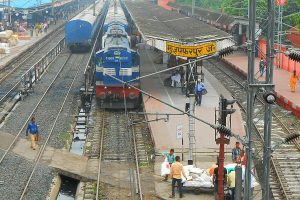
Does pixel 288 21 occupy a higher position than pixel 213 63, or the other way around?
pixel 288 21

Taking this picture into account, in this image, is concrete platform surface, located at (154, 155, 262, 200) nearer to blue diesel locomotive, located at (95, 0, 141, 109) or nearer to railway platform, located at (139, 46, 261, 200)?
railway platform, located at (139, 46, 261, 200)

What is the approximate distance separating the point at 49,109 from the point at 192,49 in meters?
8.23

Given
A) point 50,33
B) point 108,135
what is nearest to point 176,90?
point 108,135

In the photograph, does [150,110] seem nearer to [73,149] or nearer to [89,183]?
[73,149]

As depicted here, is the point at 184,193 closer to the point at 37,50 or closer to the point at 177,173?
the point at 177,173

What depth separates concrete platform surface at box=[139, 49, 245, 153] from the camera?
21.5 meters

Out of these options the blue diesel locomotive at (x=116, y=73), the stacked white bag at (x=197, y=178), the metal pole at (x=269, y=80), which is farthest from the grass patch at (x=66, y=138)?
the metal pole at (x=269, y=80)

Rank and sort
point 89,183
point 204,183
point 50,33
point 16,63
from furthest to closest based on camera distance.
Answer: point 50,33, point 16,63, point 89,183, point 204,183

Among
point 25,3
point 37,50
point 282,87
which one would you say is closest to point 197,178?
point 282,87

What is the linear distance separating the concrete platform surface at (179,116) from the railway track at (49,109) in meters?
4.09

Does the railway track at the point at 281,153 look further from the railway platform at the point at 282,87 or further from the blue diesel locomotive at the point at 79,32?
the blue diesel locomotive at the point at 79,32

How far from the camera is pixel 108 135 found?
24.0m

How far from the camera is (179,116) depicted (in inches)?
1016

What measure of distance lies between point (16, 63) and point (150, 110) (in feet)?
68.7
